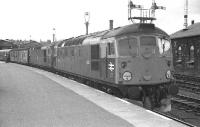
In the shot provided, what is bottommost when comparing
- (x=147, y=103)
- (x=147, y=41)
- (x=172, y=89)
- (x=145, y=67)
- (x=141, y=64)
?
(x=147, y=103)

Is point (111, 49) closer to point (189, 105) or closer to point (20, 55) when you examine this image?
point (189, 105)

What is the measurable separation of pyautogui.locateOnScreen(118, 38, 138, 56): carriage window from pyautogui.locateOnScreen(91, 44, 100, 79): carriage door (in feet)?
7.75

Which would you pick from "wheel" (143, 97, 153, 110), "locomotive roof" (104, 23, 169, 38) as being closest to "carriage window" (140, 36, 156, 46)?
"locomotive roof" (104, 23, 169, 38)

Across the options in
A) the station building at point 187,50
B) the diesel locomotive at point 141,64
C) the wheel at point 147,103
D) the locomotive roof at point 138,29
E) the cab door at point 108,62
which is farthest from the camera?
the station building at point 187,50

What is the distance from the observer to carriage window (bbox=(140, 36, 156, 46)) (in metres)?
12.8

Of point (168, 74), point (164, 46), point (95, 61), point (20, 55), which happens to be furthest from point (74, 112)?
point (20, 55)

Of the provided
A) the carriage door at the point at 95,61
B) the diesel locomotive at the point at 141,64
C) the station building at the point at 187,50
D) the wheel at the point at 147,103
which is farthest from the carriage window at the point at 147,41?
the station building at the point at 187,50

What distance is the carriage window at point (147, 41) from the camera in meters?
12.8

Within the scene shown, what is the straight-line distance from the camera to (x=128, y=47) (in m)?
12.7

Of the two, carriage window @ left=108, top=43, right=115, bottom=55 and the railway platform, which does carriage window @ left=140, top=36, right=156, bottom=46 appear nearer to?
carriage window @ left=108, top=43, right=115, bottom=55

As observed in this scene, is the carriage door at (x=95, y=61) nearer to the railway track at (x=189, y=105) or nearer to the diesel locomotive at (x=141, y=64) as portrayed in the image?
the diesel locomotive at (x=141, y=64)

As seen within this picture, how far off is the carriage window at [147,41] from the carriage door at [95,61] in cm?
264

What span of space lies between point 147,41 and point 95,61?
328 cm

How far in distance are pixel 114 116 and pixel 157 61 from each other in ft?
12.1
